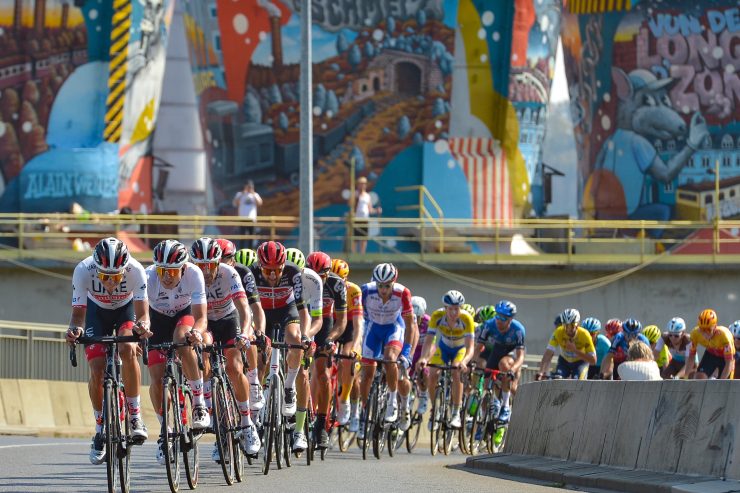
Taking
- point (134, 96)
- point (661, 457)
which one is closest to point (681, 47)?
point (134, 96)

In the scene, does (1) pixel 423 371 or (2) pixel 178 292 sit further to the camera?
(1) pixel 423 371

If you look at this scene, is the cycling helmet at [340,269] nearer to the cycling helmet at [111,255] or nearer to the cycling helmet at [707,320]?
the cycling helmet at [707,320]

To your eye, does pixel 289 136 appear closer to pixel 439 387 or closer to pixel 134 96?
pixel 134 96

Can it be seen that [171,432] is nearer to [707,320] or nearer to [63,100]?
[707,320]

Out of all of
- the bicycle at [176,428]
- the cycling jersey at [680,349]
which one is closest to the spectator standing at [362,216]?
the cycling jersey at [680,349]

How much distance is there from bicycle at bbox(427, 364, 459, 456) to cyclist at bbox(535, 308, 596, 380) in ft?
6.99

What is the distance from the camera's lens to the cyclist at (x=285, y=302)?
17781 millimetres

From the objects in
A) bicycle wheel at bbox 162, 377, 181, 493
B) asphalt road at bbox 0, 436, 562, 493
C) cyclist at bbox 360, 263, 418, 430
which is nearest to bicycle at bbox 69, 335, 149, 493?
bicycle wheel at bbox 162, 377, 181, 493

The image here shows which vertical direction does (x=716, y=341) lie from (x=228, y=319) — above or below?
below

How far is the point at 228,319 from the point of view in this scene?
16375 millimetres

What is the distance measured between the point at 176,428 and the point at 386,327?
7914 millimetres

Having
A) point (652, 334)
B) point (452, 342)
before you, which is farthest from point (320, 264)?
point (652, 334)

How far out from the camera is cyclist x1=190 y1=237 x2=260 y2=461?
15781mm

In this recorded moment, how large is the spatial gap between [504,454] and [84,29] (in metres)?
28.8
